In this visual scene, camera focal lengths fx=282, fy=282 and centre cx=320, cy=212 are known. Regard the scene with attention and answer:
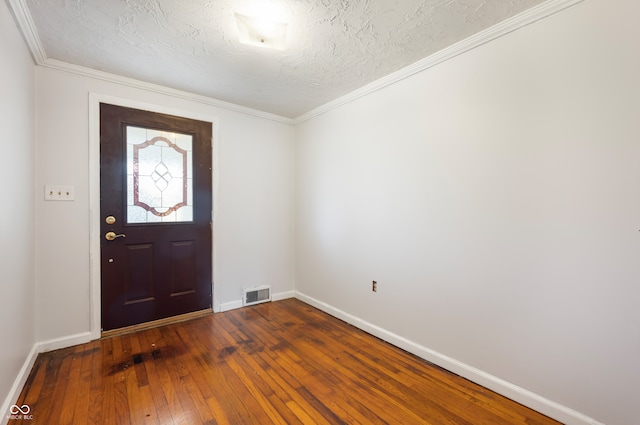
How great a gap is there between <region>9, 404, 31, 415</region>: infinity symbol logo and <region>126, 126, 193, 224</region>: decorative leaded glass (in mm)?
1476

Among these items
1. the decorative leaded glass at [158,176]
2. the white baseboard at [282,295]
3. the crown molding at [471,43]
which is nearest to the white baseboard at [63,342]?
the decorative leaded glass at [158,176]

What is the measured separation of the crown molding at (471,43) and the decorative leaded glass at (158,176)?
182 centimetres

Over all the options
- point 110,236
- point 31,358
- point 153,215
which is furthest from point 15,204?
point 31,358

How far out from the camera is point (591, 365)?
153 centimetres

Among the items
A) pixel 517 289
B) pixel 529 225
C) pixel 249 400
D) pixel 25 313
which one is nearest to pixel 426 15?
pixel 529 225

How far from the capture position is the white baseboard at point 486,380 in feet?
5.22

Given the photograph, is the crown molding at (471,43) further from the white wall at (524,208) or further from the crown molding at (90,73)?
the crown molding at (90,73)

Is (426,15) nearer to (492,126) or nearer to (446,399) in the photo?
(492,126)

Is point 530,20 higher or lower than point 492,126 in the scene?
higher

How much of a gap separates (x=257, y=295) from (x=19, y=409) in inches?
82.5

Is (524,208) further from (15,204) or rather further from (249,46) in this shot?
(15,204)

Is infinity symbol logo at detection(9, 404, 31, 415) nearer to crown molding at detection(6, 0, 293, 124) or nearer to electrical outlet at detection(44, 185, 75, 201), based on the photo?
electrical outlet at detection(44, 185, 75, 201)

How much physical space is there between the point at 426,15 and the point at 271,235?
9.04 ft

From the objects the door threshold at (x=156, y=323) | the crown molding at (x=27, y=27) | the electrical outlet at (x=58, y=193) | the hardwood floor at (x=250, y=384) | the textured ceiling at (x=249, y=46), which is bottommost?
the hardwood floor at (x=250, y=384)
